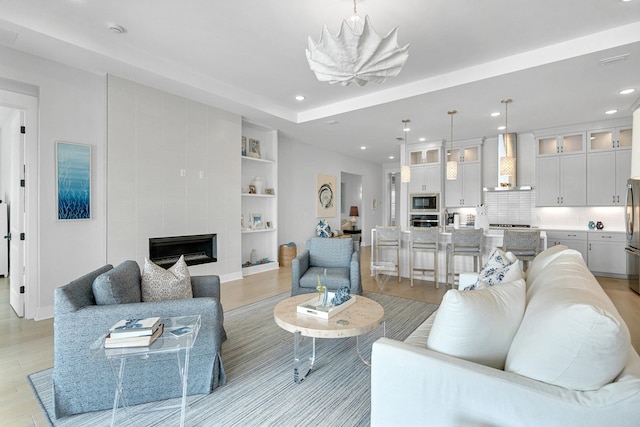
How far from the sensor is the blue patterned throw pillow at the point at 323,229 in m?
8.04

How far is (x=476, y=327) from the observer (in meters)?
1.28

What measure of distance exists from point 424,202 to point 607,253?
3.35 m

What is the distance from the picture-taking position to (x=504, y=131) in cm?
640

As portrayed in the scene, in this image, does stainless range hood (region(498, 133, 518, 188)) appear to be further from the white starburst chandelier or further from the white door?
the white door

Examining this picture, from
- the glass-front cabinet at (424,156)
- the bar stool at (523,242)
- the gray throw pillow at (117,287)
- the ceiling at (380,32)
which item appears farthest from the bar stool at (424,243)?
the gray throw pillow at (117,287)

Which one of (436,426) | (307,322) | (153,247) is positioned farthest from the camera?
(153,247)

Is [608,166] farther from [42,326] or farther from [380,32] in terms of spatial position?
[42,326]

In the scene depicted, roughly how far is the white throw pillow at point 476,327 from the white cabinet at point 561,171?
613 cm

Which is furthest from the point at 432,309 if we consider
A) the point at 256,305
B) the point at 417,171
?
the point at 417,171

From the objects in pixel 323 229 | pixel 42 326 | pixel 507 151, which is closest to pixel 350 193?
pixel 323 229

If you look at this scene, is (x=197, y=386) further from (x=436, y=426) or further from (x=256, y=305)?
(x=256, y=305)

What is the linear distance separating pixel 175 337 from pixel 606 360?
1.85 m

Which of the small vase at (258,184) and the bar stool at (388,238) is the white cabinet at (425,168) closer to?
the bar stool at (388,238)

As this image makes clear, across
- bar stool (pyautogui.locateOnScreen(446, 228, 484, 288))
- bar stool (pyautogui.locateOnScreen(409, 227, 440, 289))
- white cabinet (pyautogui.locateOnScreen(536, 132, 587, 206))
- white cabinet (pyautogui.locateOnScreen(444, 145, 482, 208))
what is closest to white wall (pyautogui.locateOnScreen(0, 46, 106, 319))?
bar stool (pyautogui.locateOnScreen(409, 227, 440, 289))
